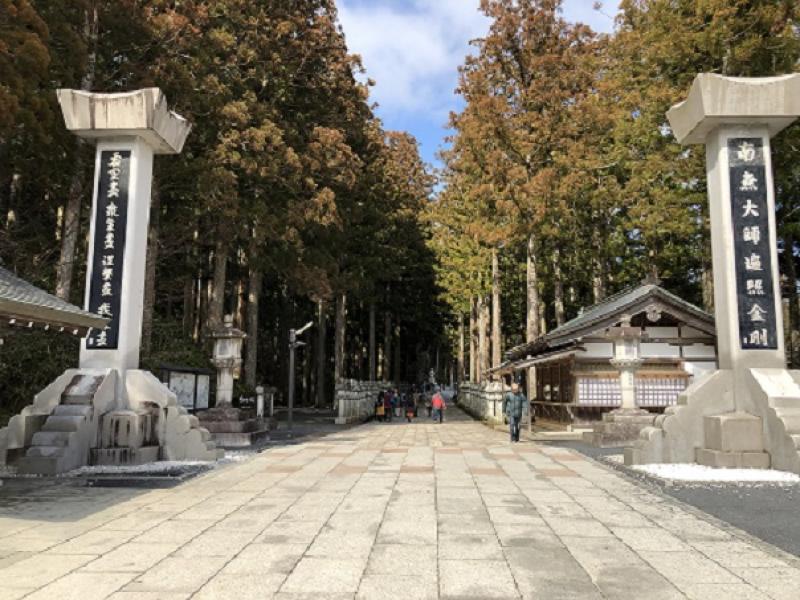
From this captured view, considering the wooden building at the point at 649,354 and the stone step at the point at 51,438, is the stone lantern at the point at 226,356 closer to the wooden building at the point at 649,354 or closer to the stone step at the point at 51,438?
the stone step at the point at 51,438

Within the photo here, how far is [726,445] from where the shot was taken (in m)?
9.51

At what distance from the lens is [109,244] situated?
11039 millimetres

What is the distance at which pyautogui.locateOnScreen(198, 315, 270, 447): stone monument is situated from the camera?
13.9 metres

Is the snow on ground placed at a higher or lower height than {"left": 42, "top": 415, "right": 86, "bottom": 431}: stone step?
lower

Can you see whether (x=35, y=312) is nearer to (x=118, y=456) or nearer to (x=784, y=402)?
(x=118, y=456)

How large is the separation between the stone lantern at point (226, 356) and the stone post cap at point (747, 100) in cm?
1091

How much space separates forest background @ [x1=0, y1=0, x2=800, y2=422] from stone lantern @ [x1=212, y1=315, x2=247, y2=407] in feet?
9.61

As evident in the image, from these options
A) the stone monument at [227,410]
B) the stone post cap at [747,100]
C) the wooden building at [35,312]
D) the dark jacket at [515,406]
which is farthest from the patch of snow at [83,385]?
the stone post cap at [747,100]

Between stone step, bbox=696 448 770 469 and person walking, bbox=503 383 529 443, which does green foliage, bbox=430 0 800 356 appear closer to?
person walking, bbox=503 383 529 443

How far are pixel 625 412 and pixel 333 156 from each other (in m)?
13.2

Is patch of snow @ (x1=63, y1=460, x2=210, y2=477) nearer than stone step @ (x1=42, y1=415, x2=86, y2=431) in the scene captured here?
Yes

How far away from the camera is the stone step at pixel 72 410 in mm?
9617

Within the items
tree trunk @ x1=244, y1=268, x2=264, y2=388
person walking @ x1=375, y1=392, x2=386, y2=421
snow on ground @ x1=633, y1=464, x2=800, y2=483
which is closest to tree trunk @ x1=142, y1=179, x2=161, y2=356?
tree trunk @ x1=244, y1=268, x2=264, y2=388

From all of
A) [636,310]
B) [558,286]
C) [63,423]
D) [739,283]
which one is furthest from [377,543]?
Answer: [558,286]
